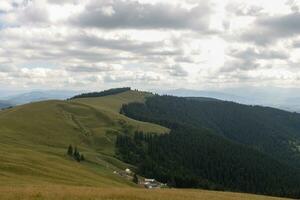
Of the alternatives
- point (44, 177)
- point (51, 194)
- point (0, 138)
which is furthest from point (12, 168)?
point (0, 138)

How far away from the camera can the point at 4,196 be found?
3045 centimetres

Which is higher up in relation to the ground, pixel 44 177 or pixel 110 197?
pixel 110 197

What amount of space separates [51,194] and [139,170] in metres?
162

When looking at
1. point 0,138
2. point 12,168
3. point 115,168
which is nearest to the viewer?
point 12,168

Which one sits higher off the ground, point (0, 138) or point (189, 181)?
point (0, 138)

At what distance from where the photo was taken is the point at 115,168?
174750mm

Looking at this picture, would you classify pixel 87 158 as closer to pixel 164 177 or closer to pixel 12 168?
pixel 164 177

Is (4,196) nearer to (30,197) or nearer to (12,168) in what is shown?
(30,197)

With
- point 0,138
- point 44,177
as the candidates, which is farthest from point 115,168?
point 44,177

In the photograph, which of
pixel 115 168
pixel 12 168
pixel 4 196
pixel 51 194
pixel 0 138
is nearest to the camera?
pixel 4 196

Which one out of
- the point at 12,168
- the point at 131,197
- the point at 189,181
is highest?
the point at 131,197

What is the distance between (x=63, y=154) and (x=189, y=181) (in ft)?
182

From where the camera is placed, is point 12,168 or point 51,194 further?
point 12,168

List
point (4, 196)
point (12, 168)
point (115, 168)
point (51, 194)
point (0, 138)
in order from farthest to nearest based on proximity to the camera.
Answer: point (0, 138)
point (115, 168)
point (12, 168)
point (51, 194)
point (4, 196)
